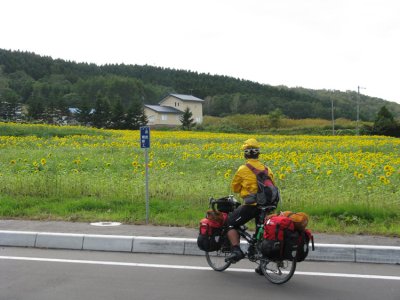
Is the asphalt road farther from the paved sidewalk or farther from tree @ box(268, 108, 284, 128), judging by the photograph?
tree @ box(268, 108, 284, 128)

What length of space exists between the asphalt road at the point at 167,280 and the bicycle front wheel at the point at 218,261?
78mm

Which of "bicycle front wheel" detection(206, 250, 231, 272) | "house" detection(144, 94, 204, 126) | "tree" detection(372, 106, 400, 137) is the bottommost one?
"bicycle front wheel" detection(206, 250, 231, 272)

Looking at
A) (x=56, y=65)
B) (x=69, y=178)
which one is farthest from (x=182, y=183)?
(x=56, y=65)

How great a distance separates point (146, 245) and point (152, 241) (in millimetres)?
109

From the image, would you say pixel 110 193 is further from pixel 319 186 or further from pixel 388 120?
pixel 388 120

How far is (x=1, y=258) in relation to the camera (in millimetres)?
6660

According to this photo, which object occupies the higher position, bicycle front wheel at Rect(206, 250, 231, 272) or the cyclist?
the cyclist

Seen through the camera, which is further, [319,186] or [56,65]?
[56,65]

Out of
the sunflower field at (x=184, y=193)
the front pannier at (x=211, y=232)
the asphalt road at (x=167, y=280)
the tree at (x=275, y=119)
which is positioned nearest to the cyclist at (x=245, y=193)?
the front pannier at (x=211, y=232)

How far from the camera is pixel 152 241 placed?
7.16 meters

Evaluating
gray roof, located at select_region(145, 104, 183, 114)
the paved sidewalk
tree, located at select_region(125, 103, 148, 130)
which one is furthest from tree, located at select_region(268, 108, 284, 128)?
the paved sidewalk

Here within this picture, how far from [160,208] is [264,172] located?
13.7 ft

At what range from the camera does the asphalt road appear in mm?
5012

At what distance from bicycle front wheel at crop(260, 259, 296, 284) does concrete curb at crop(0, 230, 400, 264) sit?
1176 mm
